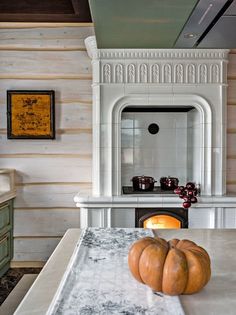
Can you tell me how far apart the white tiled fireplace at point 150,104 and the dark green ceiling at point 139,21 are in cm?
192

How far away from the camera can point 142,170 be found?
13.5 feet

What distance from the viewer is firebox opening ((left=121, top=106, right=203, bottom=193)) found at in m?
4.07

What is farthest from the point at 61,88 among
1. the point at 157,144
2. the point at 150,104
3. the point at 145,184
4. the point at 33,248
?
the point at 33,248

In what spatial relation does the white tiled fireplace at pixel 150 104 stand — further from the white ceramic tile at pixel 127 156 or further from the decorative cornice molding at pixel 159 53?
the white ceramic tile at pixel 127 156

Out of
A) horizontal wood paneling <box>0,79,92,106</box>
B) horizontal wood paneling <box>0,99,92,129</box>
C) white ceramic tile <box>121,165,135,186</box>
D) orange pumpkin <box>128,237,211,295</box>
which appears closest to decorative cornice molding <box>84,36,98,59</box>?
horizontal wood paneling <box>0,79,92,106</box>

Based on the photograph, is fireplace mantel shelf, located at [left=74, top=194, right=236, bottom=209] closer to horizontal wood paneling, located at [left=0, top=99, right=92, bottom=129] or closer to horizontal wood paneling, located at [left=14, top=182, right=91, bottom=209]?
horizontal wood paneling, located at [left=14, top=182, right=91, bottom=209]

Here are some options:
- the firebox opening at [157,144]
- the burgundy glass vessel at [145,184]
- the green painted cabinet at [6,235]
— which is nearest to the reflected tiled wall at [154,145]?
the firebox opening at [157,144]

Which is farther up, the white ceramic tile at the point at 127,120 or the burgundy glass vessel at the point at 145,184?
the white ceramic tile at the point at 127,120

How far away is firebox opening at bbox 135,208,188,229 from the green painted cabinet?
1259 millimetres

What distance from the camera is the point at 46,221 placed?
3.94m

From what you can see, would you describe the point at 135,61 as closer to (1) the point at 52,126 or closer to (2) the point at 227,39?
(1) the point at 52,126

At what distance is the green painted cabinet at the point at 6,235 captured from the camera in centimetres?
357

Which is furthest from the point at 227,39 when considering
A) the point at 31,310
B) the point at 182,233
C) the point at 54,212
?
the point at 54,212

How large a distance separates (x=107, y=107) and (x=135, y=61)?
1.65 feet
